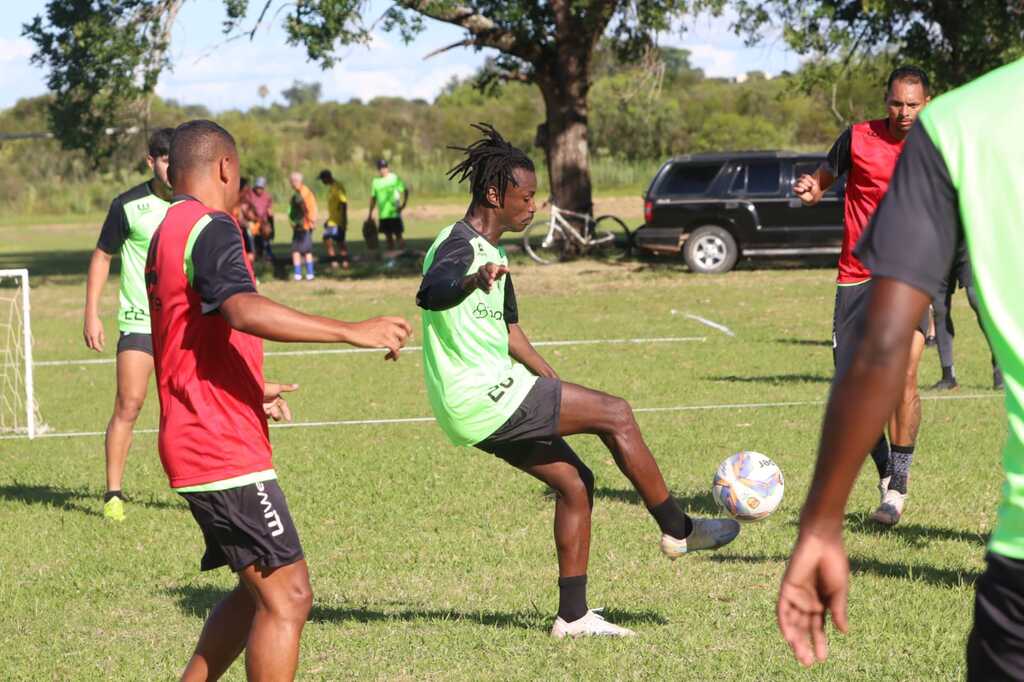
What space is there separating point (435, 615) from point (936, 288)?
413cm

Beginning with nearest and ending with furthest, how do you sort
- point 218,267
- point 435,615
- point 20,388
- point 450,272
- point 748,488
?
point 218,267
point 450,272
point 435,615
point 748,488
point 20,388

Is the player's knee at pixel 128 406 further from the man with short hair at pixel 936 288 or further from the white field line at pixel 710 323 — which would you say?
the white field line at pixel 710 323

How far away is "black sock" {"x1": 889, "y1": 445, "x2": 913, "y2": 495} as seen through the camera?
24.0 ft

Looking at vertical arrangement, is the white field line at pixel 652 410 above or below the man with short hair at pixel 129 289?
below

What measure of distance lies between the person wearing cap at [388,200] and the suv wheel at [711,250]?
20.2 feet

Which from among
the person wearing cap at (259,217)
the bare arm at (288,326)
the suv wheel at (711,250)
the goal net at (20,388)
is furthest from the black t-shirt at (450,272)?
the person wearing cap at (259,217)

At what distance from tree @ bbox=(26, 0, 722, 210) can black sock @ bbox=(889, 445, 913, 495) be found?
1714 centimetres

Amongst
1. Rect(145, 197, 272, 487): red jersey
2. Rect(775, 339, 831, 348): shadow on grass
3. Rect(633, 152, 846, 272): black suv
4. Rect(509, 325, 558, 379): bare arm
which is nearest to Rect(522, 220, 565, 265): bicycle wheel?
Rect(633, 152, 846, 272): black suv

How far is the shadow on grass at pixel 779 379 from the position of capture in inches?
498

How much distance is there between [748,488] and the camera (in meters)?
6.28

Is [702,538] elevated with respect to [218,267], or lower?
lower

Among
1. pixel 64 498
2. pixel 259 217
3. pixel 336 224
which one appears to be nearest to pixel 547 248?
pixel 336 224

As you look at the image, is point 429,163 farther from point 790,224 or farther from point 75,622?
point 75,622

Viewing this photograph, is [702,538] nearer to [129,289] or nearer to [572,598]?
[572,598]
